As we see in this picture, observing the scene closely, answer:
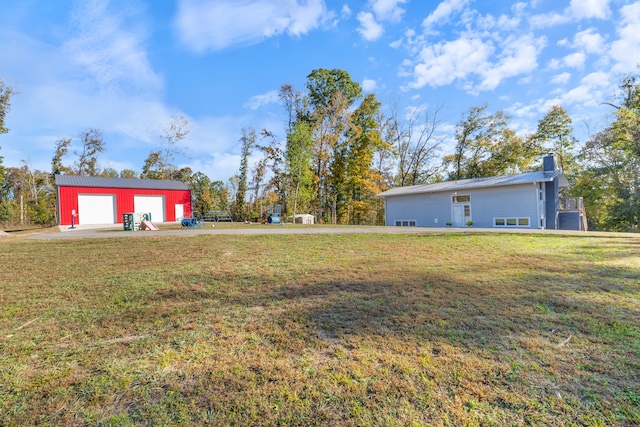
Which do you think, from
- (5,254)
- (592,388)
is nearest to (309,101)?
(5,254)

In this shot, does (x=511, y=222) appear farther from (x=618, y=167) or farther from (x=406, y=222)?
(x=618, y=167)

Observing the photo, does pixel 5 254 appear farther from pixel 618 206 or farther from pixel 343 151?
pixel 618 206

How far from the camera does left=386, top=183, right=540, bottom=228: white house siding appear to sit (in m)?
16.0

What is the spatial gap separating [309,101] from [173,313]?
95.0ft

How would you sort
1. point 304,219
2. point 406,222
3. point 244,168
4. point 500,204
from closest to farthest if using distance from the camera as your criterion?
point 500,204, point 406,222, point 304,219, point 244,168

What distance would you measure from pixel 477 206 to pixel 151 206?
24867mm

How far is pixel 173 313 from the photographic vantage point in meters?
2.96

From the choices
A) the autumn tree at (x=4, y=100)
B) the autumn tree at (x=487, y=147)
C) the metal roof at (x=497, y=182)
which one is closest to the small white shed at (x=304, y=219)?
the metal roof at (x=497, y=182)

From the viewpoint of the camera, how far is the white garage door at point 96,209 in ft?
69.3

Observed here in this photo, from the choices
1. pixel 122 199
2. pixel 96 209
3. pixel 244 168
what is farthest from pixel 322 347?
pixel 244 168

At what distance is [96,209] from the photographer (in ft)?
71.4

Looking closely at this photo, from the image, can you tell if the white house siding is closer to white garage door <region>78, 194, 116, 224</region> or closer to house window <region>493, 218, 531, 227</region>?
house window <region>493, 218, 531, 227</region>

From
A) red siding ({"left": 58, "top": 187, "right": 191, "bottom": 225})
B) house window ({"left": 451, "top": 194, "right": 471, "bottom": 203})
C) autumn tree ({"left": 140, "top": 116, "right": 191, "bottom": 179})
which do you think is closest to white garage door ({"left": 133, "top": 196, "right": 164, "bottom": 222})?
red siding ({"left": 58, "top": 187, "right": 191, "bottom": 225})

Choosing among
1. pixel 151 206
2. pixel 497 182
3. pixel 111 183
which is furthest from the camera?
pixel 151 206
